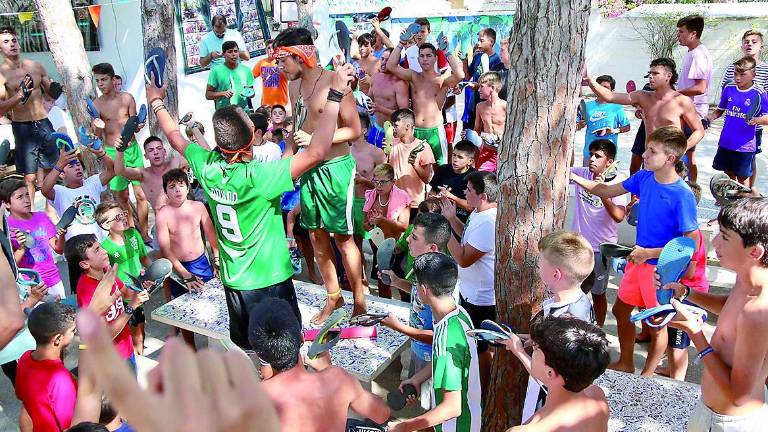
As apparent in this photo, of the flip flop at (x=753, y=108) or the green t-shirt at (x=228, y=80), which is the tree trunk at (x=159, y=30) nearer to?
the green t-shirt at (x=228, y=80)

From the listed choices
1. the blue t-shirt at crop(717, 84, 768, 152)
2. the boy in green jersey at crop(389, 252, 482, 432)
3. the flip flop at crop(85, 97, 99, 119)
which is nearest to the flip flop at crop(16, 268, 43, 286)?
the boy in green jersey at crop(389, 252, 482, 432)

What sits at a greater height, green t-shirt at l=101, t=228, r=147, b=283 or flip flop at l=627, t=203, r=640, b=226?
flip flop at l=627, t=203, r=640, b=226

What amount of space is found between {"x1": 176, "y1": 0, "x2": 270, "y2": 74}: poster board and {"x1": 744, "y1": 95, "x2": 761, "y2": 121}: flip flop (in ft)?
26.7

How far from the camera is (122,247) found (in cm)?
461

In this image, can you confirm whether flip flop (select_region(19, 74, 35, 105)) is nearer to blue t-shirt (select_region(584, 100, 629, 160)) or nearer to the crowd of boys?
the crowd of boys

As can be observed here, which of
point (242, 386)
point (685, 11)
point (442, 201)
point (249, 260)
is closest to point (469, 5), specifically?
point (685, 11)

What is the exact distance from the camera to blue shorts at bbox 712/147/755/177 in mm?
7089

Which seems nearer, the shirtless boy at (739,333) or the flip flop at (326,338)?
the shirtless boy at (739,333)

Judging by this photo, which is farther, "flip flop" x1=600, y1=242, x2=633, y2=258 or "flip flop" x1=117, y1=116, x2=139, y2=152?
"flip flop" x1=117, y1=116, x2=139, y2=152

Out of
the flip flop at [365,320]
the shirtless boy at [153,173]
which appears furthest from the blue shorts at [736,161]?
the shirtless boy at [153,173]

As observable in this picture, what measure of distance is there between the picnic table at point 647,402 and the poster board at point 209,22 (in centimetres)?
880

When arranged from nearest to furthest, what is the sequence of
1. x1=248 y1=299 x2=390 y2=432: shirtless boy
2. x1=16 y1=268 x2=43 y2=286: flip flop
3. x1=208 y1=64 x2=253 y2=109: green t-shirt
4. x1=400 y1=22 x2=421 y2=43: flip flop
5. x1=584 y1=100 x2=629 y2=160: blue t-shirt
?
1. x1=248 y1=299 x2=390 y2=432: shirtless boy
2. x1=16 y1=268 x2=43 y2=286: flip flop
3. x1=584 y1=100 x2=629 y2=160: blue t-shirt
4. x1=208 y1=64 x2=253 y2=109: green t-shirt
5. x1=400 y1=22 x2=421 y2=43: flip flop

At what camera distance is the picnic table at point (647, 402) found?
323 centimetres

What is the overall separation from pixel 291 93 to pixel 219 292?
1.82m
